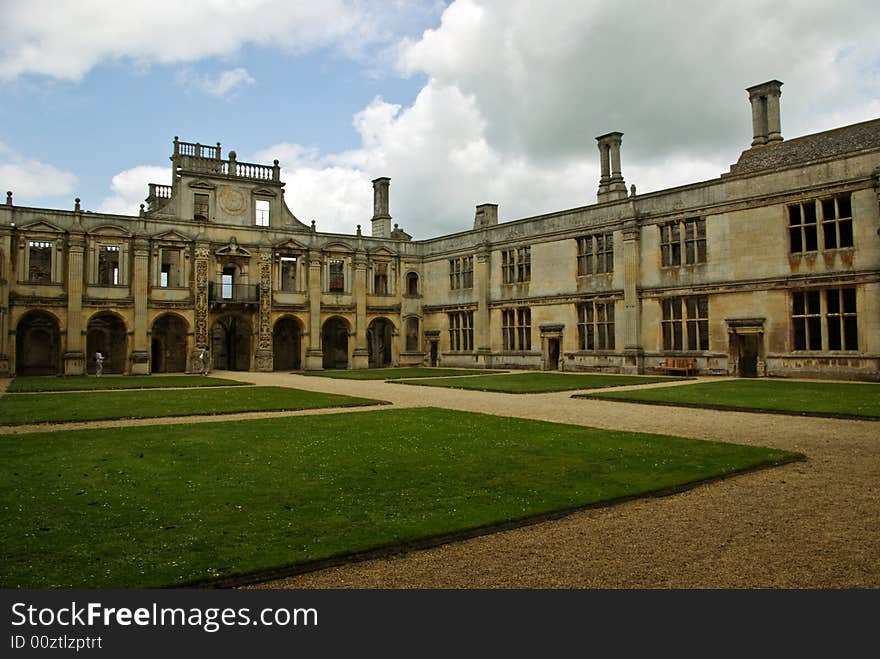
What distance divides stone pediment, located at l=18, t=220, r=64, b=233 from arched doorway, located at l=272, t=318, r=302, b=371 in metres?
14.8

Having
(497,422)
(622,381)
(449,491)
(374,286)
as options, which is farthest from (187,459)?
(374,286)

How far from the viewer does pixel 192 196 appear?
3831 centimetres

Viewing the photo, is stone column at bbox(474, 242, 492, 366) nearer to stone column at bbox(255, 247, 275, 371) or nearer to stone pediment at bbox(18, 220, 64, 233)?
stone column at bbox(255, 247, 275, 371)

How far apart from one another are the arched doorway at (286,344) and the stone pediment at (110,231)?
12.0 metres

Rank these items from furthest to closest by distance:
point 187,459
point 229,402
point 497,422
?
point 229,402 → point 497,422 → point 187,459

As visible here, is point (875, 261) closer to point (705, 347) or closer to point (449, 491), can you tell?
point (705, 347)

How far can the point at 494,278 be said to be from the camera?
40.2 m

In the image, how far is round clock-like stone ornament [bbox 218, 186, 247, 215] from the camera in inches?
1540

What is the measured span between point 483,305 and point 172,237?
59.7 ft

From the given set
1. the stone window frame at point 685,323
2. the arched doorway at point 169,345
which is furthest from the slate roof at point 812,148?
the arched doorway at point 169,345

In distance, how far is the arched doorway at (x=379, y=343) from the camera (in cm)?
4794

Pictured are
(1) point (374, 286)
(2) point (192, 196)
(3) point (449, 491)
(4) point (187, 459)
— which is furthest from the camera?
(1) point (374, 286)

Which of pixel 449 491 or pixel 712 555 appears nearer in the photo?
pixel 712 555

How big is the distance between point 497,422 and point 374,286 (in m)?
31.9
